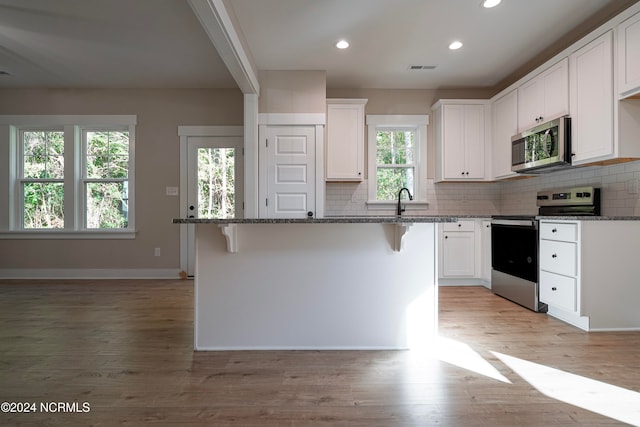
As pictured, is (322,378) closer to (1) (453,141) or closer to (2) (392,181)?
(2) (392,181)

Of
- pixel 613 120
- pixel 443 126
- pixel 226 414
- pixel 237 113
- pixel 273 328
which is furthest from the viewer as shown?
pixel 237 113

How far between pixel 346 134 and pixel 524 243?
2.30m

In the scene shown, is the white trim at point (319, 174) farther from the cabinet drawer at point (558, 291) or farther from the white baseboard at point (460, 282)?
the cabinet drawer at point (558, 291)

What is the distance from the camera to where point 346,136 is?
405cm

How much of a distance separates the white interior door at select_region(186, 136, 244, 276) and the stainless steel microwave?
3439mm

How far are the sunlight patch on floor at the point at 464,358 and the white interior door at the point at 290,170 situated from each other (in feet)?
6.88

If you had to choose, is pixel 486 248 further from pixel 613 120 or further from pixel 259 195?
pixel 259 195

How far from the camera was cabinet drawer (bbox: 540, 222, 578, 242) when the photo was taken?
249cm

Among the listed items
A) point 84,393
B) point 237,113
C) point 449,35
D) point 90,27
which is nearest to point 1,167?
point 90,27

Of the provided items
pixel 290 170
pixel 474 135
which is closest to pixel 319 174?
pixel 290 170

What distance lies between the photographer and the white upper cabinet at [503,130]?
369 centimetres

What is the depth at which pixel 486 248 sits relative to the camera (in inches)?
148

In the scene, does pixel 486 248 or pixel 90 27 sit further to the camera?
pixel 486 248

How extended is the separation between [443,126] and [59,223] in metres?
5.49
